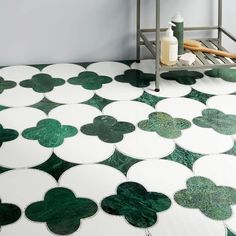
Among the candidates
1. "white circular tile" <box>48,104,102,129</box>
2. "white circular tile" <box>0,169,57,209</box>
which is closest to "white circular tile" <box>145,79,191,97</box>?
"white circular tile" <box>48,104,102,129</box>

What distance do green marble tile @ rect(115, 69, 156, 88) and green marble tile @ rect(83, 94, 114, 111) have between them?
211 millimetres

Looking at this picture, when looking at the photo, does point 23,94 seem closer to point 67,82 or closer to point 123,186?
point 67,82

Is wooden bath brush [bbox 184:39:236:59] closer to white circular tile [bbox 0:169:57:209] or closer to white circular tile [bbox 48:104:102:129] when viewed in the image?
white circular tile [bbox 48:104:102:129]

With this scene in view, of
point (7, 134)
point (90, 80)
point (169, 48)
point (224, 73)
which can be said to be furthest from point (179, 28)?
point (7, 134)

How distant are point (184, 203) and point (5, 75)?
1.25 meters

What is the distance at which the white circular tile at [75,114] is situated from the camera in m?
2.05

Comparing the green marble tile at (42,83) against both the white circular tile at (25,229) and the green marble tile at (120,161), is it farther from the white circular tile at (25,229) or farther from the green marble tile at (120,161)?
the white circular tile at (25,229)

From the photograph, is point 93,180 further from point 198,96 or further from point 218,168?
point 198,96

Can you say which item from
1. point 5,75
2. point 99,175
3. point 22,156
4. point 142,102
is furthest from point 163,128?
point 5,75

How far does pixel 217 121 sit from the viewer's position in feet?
6.72

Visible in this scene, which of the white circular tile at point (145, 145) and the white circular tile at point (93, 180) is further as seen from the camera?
the white circular tile at point (145, 145)

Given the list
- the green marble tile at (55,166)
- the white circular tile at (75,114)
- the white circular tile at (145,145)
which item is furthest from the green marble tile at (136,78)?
the green marble tile at (55,166)

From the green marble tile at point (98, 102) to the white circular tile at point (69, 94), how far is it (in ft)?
0.08

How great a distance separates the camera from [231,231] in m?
1.45
